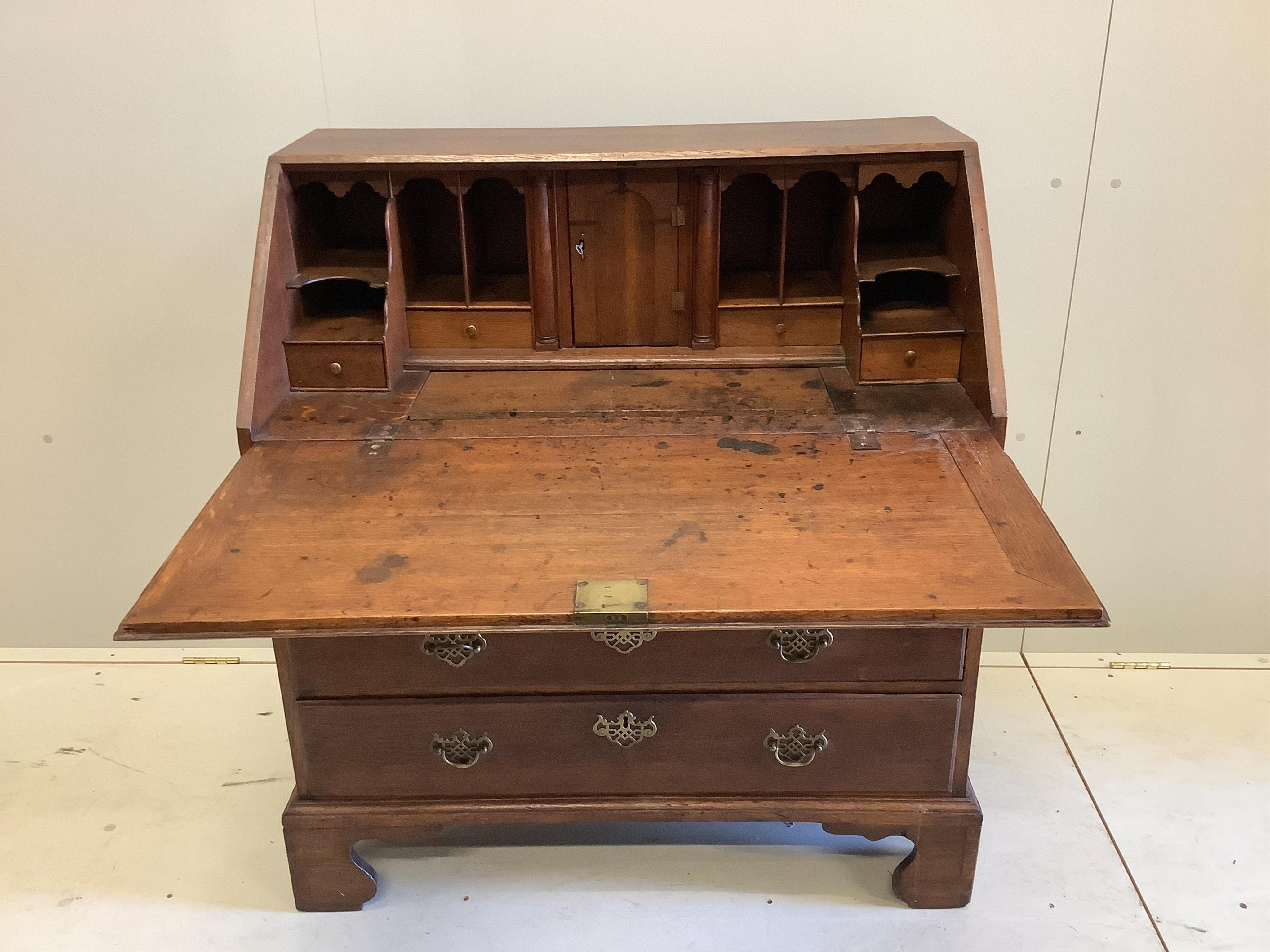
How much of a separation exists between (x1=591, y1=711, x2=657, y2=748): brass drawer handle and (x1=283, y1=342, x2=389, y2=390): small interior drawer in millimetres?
729

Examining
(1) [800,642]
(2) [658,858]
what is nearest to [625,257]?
(1) [800,642]

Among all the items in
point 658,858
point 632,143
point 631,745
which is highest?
point 632,143

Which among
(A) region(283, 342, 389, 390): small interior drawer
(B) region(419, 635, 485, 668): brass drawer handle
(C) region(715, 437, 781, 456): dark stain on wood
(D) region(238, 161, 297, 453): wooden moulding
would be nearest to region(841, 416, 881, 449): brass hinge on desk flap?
Result: (C) region(715, 437, 781, 456): dark stain on wood

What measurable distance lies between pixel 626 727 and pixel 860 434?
624 millimetres

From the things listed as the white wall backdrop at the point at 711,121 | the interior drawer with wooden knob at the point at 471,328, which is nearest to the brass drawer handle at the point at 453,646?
the interior drawer with wooden knob at the point at 471,328

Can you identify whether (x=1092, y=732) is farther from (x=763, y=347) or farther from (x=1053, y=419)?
Result: (x=763, y=347)

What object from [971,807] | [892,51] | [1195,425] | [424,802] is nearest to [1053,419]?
[1195,425]

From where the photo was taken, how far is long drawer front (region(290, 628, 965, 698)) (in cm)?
158

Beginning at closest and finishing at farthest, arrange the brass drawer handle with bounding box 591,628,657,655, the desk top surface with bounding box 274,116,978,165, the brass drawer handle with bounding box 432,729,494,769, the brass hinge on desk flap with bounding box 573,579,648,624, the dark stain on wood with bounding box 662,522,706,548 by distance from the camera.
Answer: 1. the brass hinge on desk flap with bounding box 573,579,648,624
2. the dark stain on wood with bounding box 662,522,706,548
3. the brass drawer handle with bounding box 591,628,657,655
4. the brass drawer handle with bounding box 432,729,494,769
5. the desk top surface with bounding box 274,116,978,165

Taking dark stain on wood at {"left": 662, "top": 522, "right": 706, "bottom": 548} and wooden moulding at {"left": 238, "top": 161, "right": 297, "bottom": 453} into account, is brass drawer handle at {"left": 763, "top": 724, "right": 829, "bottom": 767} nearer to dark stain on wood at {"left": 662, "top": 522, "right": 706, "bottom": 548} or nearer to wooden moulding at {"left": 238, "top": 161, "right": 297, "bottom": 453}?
dark stain on wood at {"left": 662, "top": 522, "right": 706, "bottom": 548}

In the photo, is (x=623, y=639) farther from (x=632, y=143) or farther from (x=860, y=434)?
(x=632, y=143)

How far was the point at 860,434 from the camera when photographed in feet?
5.72

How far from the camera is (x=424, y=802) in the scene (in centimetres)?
172

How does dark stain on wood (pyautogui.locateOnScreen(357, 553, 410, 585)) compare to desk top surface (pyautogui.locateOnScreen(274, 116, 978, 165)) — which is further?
desk top surface (pyautogui.locateOnScreen(274, 116, 978, 165))
